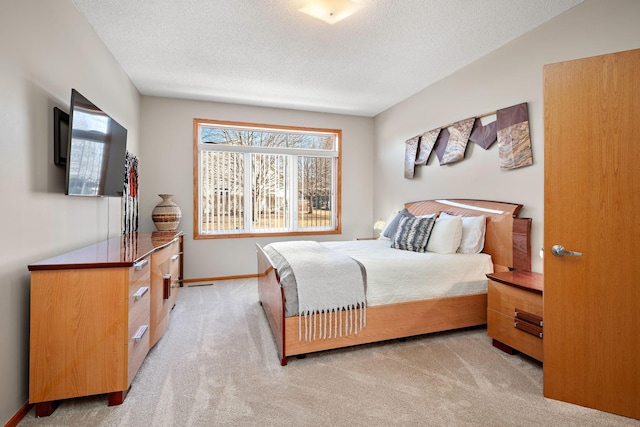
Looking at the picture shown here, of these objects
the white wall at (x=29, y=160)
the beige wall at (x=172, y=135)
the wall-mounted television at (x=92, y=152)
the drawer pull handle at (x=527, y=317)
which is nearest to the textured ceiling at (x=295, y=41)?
the beige wall at (x=172, y=135)

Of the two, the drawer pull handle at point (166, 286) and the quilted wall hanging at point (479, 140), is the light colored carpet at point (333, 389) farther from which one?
the quilted wall hanging at point (479, 140)

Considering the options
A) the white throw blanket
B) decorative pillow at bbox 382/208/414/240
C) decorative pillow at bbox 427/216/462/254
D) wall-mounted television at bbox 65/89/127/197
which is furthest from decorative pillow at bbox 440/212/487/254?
wall-mounted television at bbox 65/89/127/197

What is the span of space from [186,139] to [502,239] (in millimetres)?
4227

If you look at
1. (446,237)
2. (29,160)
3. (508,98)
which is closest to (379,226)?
(446,237)

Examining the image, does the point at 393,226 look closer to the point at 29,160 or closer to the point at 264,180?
the point at 264,180

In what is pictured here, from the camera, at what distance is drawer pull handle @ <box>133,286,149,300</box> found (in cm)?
188

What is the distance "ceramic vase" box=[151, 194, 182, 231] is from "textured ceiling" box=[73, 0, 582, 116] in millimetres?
1532

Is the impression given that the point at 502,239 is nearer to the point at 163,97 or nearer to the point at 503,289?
the point at 503,289

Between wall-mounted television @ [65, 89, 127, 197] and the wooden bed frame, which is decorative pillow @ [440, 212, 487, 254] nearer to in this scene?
the wooden bed frame

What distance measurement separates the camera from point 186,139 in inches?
174

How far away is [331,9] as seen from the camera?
7.47 feet

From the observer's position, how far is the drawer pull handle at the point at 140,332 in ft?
6.13

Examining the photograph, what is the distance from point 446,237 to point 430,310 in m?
0.81

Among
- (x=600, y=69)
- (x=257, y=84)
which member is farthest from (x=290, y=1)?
(x=600, y=69)
